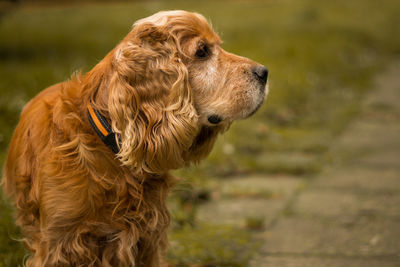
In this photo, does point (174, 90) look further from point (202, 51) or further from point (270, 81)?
point (270, 81)

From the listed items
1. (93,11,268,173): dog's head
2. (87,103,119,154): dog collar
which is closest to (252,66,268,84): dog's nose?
(93,11,268,173): dog's head

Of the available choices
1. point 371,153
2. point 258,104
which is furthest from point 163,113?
point 371,153

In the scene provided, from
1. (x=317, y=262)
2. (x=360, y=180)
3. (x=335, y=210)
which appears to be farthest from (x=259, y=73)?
(x=360, y=180)

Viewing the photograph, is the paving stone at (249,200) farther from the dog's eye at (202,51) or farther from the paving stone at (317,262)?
the dog's eye at (202,51)

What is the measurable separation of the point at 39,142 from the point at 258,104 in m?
1.17

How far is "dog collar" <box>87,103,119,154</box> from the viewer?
2.76 m

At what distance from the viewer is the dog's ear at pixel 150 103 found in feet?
8.82

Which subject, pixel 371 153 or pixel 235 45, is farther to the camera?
pixel 235 45

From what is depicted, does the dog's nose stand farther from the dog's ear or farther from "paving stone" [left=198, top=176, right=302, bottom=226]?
"paving stone" [left=198, top=176, right=302, bottom=226]

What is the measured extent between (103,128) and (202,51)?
2.19ft

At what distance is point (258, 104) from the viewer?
10.0ft

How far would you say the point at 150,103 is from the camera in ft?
9.12

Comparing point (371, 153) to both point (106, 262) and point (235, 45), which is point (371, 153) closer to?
point (106, 262)

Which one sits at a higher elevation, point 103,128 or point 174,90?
point 174,90
